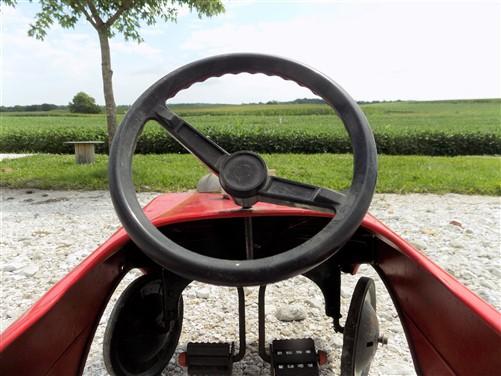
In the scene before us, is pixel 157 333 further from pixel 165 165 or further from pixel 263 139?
pixel 263 139

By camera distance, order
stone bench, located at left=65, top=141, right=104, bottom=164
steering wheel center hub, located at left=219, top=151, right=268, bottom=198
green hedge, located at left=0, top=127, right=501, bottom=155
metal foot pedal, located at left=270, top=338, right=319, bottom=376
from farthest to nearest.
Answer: green hedge, located at left=0, top=127, right=501, bottom=155 < stone bench, located at left=65, top=141, right=104, bottom=164 < metal foot pedal, located at left=270, top=338, right=319, bottom=376 < steering wheel center hub, located at left=219, top=151, right=268, bottom=198

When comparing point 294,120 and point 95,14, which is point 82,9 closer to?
point 95,14

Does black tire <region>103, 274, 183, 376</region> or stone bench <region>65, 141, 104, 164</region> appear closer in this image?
black tire <region>103, 274, 183, 376</region>

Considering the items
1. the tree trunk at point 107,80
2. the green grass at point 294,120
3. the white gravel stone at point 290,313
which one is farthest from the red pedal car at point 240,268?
the green grass at point 294,120

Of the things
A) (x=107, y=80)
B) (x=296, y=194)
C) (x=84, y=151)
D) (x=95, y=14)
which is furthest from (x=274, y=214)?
(x=84, y=151)

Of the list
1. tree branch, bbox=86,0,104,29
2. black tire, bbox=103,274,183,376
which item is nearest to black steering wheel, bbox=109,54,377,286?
black tire, bbox=103,274,183,376

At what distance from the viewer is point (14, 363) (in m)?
0.87

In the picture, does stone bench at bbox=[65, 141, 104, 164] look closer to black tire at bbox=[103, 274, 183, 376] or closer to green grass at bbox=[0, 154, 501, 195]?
green grass at bbox=[0, 154, 501, 195]

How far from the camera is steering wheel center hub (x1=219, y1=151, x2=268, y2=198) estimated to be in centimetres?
100

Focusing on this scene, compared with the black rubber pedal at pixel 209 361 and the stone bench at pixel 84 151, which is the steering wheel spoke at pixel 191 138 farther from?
the stone bench at pixel 84 151

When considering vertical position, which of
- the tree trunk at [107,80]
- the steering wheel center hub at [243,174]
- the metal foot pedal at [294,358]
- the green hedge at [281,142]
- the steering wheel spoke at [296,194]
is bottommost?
the metal foot pedal at [294,358]

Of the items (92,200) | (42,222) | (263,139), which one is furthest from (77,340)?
(263,139)

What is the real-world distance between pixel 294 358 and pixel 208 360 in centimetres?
34

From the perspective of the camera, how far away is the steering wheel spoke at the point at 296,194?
1004mm
